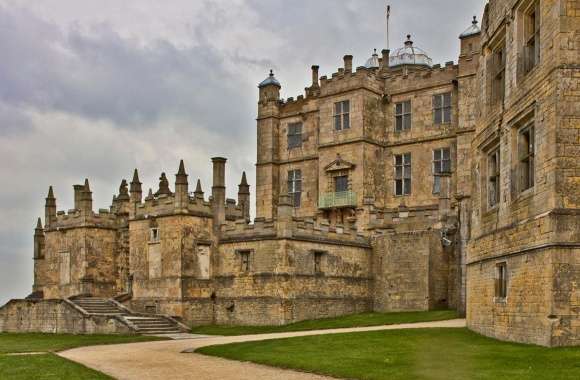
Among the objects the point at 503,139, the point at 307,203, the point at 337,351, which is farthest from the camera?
the point at 307,203

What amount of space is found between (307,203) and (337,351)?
2787cm

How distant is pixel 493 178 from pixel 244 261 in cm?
1730

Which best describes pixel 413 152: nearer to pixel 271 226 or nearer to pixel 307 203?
pixel 307 203

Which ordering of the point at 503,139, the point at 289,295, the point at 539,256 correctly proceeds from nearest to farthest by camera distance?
the point at 539,256
the point at 503,139
the point at 289,295

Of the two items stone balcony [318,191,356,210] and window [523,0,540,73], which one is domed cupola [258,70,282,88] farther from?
window [523,0,540,73]

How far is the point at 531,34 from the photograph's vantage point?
22875mm

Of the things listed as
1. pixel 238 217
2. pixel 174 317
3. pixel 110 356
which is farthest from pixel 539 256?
pixel 238 217

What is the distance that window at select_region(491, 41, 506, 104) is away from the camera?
25938 millimetres

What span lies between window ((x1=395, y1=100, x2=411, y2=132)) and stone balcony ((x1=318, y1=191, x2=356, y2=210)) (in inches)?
191

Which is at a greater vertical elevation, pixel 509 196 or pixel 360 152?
pixel 360 152

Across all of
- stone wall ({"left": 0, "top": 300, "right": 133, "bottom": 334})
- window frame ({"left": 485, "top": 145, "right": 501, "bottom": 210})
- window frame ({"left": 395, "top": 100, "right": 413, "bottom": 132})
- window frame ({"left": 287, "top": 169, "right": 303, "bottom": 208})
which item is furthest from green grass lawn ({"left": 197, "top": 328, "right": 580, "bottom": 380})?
window frame ({"left": 287, "top": 169, "right": 303, "bottom": 208})

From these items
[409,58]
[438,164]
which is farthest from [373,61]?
[438,164]

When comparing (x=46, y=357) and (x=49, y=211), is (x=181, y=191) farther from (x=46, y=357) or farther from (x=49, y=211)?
(x=46, y=357)

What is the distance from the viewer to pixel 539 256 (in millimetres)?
20438
